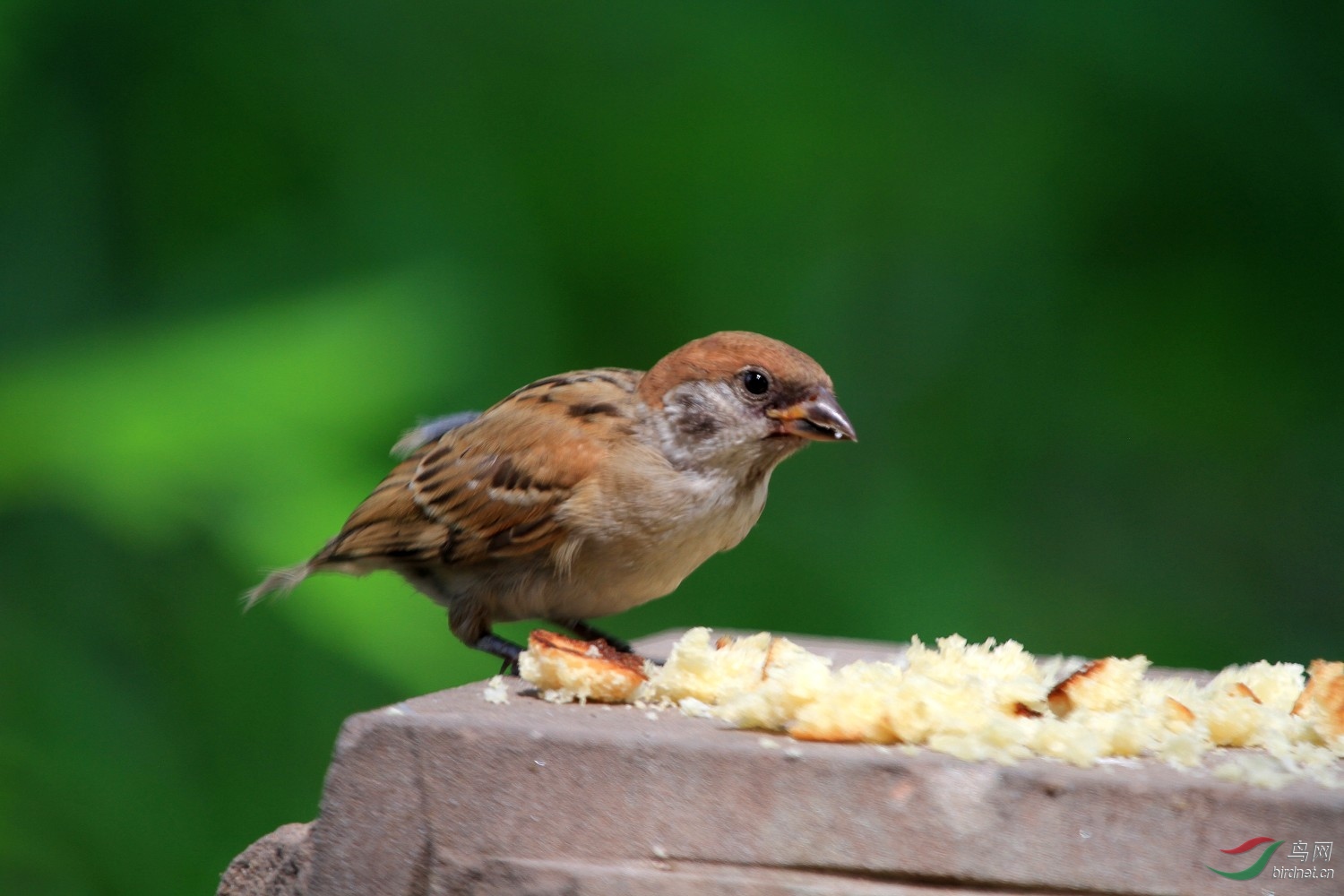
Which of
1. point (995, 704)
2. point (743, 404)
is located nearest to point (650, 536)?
point (743, 404)

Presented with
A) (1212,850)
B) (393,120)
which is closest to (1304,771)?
(1212,850)

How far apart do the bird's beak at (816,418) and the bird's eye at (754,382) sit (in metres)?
0.03

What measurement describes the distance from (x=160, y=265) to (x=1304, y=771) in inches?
112

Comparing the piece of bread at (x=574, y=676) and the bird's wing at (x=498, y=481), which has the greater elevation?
the bird's wing at (x=498, y=481)

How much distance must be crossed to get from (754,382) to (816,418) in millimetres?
107

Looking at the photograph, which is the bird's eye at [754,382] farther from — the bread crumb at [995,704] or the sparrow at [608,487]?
the bread crumb at [995,704]

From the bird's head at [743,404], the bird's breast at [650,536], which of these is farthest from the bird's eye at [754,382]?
the bird's breast at [650,536]

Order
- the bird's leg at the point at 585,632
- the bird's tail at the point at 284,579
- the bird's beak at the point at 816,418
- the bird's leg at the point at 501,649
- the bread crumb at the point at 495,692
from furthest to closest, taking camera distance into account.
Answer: the bird's tail at the point at 284,579
the bird's leg at the point at 585,632
the bird's leg at the point at 501,649
the bird's beak at the point at 816,418
the bread crumb at the point at 495,692

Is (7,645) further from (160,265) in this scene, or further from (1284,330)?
(1284,330)

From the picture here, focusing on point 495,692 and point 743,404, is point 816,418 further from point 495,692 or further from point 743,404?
point 495,692

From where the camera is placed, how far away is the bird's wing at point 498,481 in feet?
6.30

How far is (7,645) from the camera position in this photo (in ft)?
9.94

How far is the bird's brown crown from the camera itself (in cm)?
187

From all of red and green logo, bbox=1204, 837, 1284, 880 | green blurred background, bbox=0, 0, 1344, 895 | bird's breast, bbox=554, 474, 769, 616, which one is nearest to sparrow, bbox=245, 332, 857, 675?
bird's breast, bbox=554, 474, 769, 616
